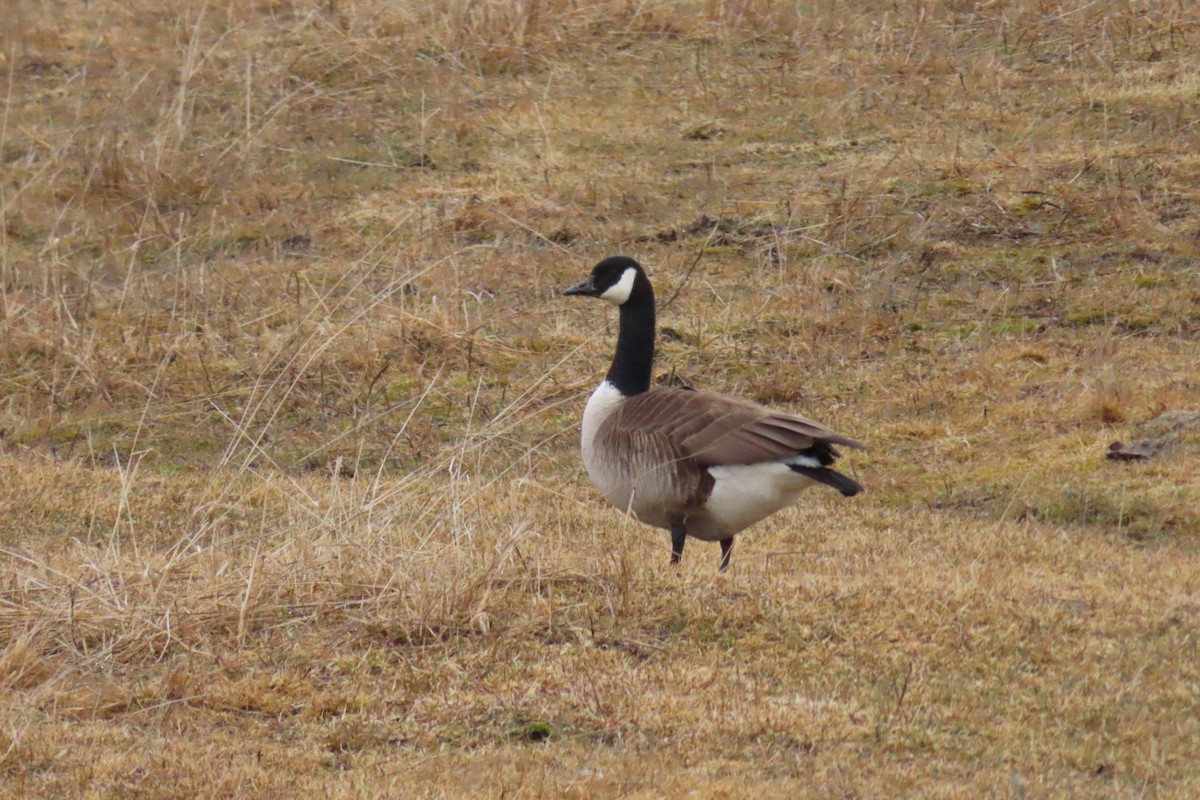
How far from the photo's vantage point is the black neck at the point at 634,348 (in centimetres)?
768

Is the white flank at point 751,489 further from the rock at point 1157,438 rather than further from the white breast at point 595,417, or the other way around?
the rock at point 1157,438

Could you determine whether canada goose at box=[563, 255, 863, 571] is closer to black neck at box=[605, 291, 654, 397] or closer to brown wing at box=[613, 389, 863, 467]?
brown wing at box=[613, 389, 863, 467]

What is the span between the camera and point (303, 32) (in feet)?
52.6

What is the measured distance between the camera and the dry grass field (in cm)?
529

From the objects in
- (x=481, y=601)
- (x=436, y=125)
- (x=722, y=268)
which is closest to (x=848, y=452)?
(x=722, y=268)

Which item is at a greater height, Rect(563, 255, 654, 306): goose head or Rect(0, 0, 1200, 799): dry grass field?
Rect(563, 255, 654, 306): goose head

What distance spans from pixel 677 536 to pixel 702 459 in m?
0.51

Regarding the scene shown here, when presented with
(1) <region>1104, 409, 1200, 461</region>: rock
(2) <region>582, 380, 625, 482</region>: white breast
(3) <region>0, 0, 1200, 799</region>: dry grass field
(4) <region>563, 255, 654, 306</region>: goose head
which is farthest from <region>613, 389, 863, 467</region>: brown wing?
(1) <region>1104, 409, 1200, 461</region>: rock

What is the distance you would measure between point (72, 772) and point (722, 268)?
7.94 m

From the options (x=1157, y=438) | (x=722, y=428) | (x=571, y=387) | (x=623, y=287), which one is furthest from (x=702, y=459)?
(x=571, y=387)

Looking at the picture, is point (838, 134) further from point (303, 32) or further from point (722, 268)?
point (303, 32)

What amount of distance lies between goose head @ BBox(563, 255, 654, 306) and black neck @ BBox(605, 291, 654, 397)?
3 cm

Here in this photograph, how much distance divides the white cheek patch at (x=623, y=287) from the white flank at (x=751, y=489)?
1.55 m

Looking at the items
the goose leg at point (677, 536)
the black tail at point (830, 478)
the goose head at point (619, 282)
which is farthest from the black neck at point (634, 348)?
the black tail at point (830, 478)
